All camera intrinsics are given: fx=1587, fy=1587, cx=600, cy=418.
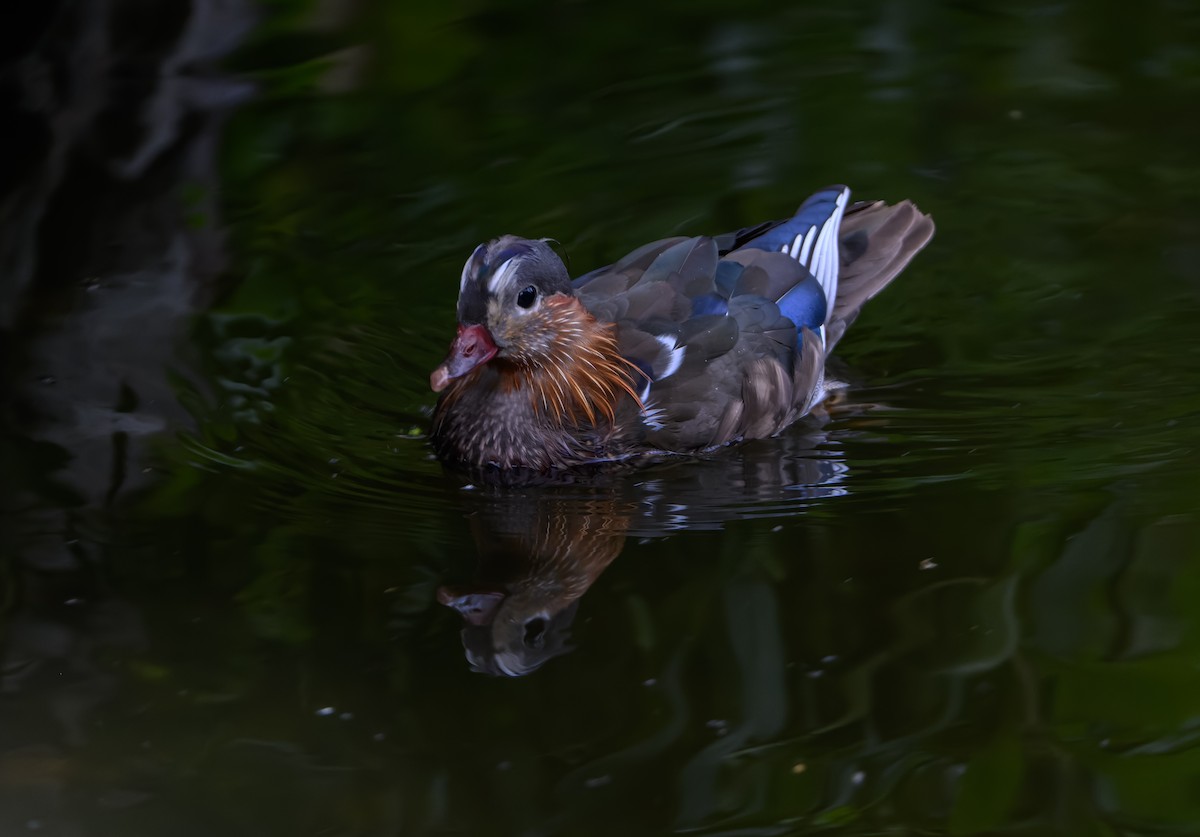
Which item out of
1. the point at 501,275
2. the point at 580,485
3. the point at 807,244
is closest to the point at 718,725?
the point at 580,485

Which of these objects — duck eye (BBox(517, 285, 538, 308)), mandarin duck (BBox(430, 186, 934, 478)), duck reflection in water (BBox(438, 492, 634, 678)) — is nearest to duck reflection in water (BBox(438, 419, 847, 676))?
duck reflection in water (BBox(438, 492, 634, 678))

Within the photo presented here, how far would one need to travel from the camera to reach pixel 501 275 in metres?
4.74

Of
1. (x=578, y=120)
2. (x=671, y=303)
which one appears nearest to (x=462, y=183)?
(x=578, y=120)

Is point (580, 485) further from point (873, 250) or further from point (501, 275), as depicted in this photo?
point (873, 250)

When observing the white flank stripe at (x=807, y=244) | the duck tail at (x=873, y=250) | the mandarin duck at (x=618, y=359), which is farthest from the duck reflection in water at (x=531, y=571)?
the duck tail at (x=873, y=250)

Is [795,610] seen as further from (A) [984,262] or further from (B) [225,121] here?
(B) [225,121]

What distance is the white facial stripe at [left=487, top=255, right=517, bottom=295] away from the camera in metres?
4.73

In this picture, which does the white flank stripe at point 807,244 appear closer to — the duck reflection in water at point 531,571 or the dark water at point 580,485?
the dark water at point 580,485

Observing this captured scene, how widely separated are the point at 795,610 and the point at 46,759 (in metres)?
1.88

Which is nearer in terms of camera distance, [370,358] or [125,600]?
[125,600]

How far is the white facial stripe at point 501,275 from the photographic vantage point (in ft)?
15.5

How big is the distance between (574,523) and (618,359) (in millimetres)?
671

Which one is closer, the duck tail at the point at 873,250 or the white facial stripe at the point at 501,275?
the white facial stripe at the point at 501,275

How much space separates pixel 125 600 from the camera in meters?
4.37
